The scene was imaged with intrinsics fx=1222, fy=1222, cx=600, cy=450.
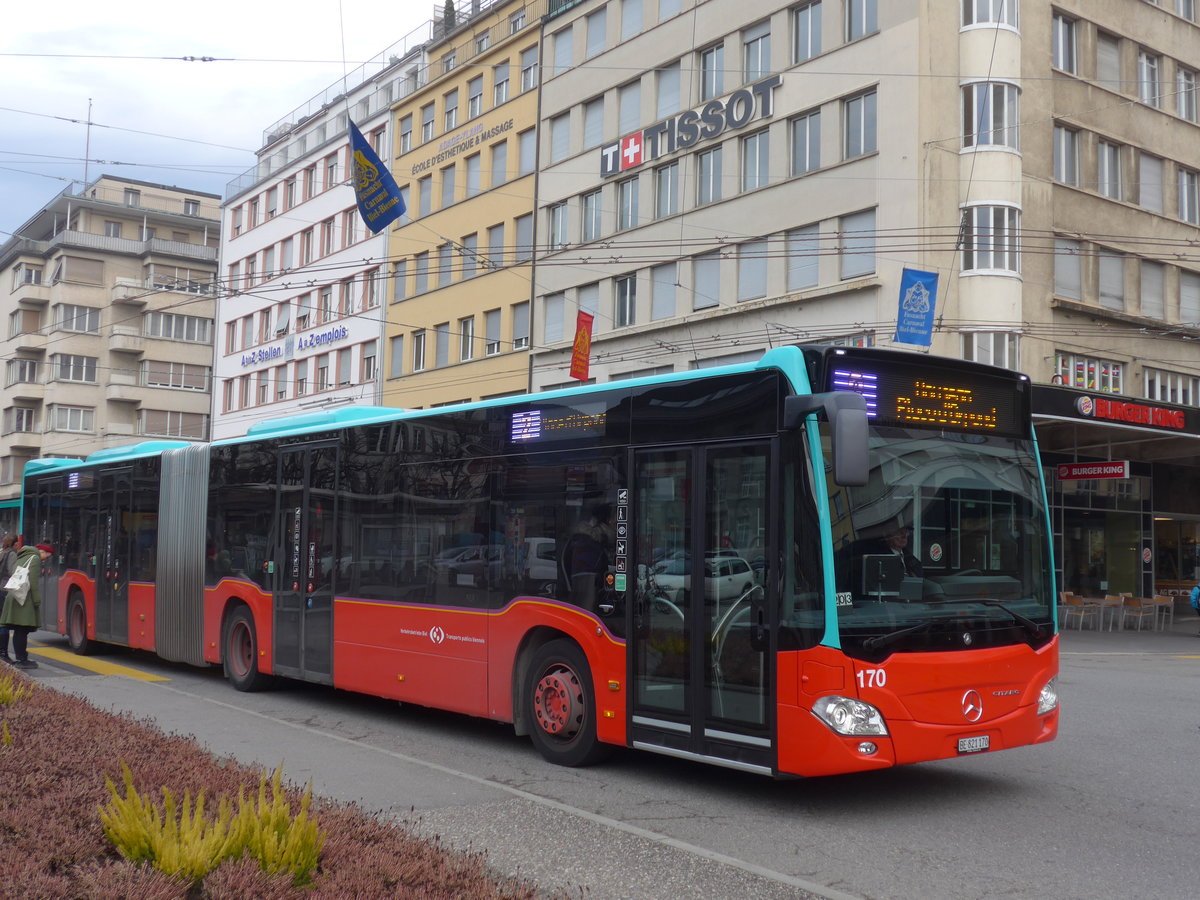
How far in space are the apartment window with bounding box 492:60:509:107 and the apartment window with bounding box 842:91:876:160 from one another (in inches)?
678

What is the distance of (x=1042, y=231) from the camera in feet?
96.0

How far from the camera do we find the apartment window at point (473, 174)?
4488 cm

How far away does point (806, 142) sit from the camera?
3122 centimetres

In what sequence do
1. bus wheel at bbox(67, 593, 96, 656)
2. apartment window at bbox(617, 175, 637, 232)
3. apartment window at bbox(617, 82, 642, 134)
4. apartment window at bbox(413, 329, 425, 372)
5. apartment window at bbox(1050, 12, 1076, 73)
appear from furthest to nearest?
1. apartment window at bbox(413, 329, 425, 372)
2. apartment window at bbox(617, 82, 642, 134)
3. apartment window at bbox(617, 175, 637, 232)
4. apartment window at bbox(1050, 12, 1076, 73)
5. bus wheel at bbox(67, 593, 96, 656)

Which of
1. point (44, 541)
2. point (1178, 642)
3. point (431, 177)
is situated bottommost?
point (1178, 642)

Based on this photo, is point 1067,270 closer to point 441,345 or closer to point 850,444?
point 441,345

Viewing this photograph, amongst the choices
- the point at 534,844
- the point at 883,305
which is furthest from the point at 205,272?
the point at 534,844

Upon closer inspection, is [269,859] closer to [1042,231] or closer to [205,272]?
[1042,231]

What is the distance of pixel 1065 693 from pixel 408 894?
11632 millimetres

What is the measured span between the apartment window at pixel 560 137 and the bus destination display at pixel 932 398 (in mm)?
33201

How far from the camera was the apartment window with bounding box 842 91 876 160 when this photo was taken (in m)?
29.5

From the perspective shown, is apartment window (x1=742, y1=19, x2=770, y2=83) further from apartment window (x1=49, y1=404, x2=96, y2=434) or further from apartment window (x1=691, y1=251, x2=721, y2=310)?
apartment window (x1=49, y1=404, x2=96, y2=434)

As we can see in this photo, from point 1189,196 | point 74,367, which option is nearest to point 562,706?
point 1189,196

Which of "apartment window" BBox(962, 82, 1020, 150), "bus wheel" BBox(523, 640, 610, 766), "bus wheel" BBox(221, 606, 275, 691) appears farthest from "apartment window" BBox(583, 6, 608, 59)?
"bus wheel" BBox(523, 640, 610, 766)
